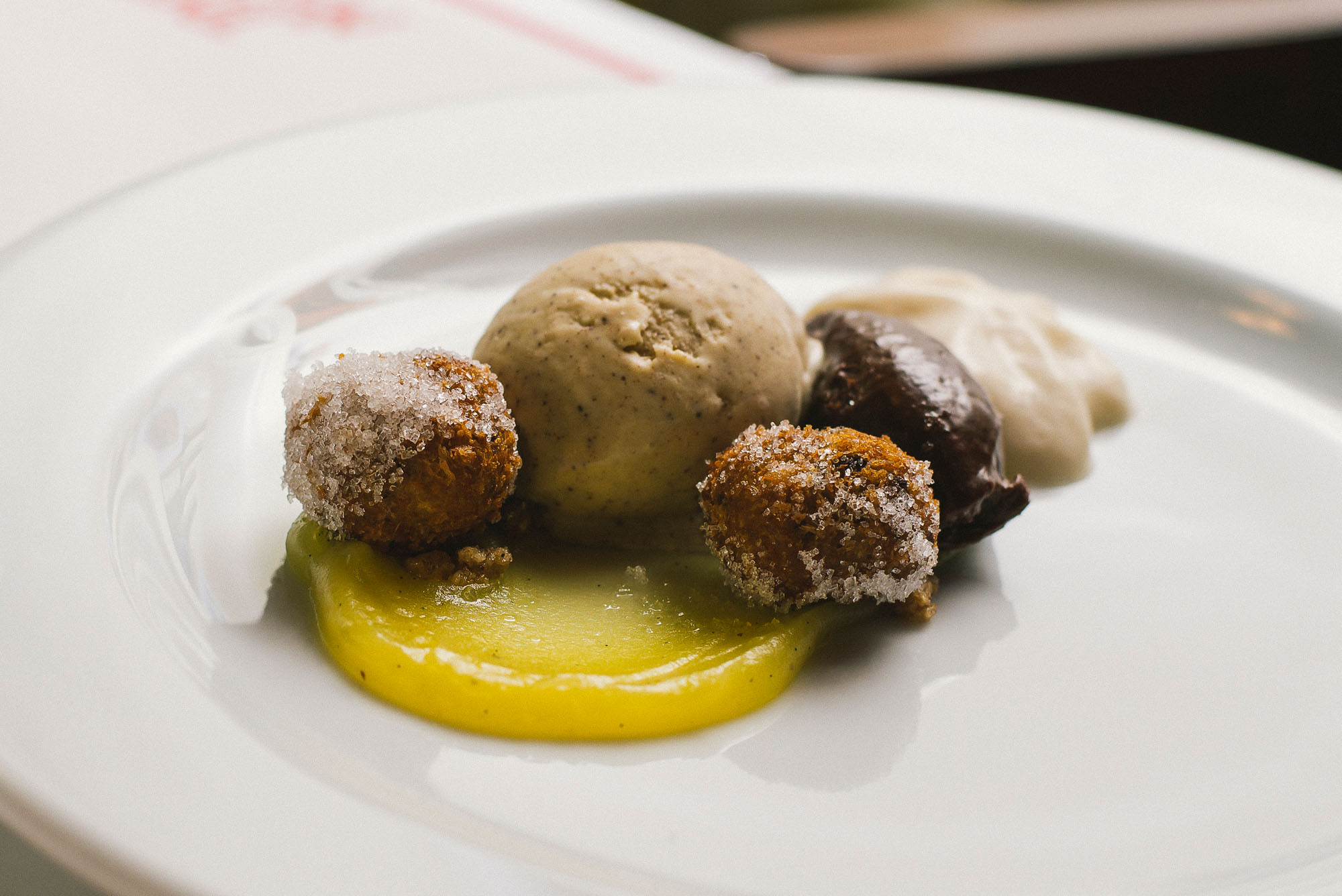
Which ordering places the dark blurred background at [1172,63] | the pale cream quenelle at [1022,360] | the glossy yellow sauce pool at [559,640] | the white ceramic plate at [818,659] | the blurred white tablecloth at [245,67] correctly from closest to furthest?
the white ceramic plate at [818,659] → the glossy yellow sauce pool at [559,640] → the pale cream quenelle at [1022,360] → the blurred white tablecloth at [245,67] → the dark blurred background at [1172,63]

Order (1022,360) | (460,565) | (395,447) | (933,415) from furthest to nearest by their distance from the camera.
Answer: (1022,360), (933,415), (460,565), (395,447)

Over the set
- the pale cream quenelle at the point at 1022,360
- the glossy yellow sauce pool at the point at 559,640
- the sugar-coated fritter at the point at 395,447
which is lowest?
the glossy yellow sauce pool at the point at 559,640

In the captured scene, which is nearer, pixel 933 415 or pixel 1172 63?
pixel 933 415

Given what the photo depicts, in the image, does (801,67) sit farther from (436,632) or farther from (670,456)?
(436,632)

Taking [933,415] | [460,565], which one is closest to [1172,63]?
[933,415]

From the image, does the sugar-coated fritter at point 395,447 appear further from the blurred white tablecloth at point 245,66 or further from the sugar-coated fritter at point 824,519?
the blurred white tablecloth at point 245,66

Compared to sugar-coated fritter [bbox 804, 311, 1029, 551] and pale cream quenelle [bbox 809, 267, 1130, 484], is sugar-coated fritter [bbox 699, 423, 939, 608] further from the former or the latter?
pale cream quenelle [bbox 809, 267, 1130, 484]

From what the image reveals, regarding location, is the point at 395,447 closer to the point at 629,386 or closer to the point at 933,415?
the point at 629,386

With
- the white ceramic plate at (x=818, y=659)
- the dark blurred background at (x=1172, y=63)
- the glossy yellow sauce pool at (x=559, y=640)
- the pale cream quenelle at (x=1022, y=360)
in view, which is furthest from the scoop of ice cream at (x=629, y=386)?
the dark blurred background at (x=1172, y=63)
